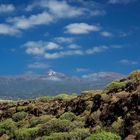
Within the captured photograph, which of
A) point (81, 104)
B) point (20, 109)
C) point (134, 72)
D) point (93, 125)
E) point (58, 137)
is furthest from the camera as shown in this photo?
point (20, 109)

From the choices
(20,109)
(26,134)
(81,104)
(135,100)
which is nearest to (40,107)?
(20,109)

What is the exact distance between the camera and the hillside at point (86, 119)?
27.1 meters

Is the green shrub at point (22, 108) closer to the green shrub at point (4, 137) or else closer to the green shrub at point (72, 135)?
the green shrub at point (4, 137)

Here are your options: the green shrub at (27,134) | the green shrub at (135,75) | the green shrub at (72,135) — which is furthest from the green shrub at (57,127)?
the green shrub at (135,75)

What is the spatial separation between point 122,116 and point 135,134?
386 cm

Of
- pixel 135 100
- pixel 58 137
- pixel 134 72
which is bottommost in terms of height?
pixel 58 137

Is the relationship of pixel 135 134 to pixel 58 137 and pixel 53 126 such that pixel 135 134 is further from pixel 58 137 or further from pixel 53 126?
pixel 53 126

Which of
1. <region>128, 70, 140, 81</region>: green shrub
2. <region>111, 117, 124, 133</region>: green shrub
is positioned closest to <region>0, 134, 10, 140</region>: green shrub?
<region>111, 117, 124, 133</region>: green shrub

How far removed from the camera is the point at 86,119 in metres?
31.4

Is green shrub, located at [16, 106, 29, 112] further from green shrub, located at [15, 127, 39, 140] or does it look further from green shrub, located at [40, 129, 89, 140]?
green shrub, located at [40, 129, 89, 140]

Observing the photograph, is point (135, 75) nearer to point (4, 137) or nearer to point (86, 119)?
point (86, 119)

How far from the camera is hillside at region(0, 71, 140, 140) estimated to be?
27.1 metres

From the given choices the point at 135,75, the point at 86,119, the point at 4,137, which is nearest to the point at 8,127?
the point at 4,137

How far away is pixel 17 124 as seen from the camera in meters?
37.0
